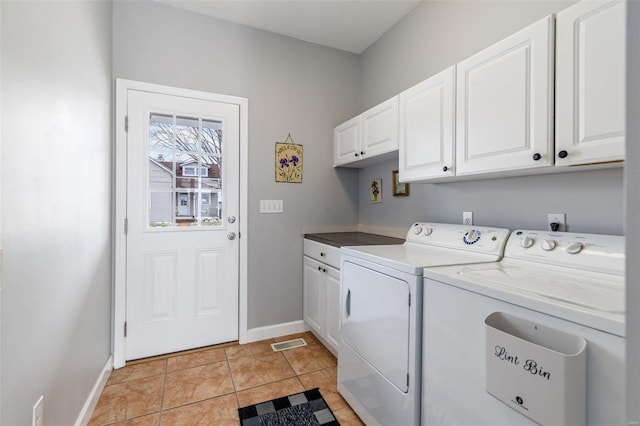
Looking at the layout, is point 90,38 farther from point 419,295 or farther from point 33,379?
point 419,295

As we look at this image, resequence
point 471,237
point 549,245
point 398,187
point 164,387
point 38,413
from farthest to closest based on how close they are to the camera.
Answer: point 398,187 → point 164,387 → point 471,237 → point 549,245 → point 38,413

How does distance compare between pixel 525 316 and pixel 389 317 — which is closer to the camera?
pixel 525 316

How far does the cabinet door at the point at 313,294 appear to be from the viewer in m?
2.34

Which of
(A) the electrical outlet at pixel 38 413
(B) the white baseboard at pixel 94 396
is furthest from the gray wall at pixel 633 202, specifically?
(B) the white baseboard at pixel 94 396

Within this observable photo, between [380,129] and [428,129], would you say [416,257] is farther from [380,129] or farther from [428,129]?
[380,129]

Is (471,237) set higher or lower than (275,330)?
higher

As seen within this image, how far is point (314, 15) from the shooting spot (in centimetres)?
239

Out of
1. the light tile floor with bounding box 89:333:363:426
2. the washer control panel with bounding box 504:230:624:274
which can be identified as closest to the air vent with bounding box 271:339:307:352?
the light tile floor with bounding box 89:333:363:426

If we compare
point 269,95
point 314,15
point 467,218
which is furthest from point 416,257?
point 314,15

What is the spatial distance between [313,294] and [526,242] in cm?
163

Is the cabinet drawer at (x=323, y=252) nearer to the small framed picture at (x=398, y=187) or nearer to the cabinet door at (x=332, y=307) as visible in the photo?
the cabinet door at (x=332, y=307)

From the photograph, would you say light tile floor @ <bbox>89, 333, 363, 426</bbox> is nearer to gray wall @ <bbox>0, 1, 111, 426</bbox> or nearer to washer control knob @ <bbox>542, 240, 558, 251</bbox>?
gray wall @ <bbox>0, 1, 111, 426</bbox>

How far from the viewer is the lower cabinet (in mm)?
2104

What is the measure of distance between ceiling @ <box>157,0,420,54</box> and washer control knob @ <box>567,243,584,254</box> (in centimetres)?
210
